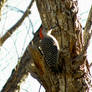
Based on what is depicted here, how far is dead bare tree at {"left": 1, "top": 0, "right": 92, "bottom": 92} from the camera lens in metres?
2.80

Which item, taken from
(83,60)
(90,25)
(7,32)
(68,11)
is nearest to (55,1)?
(68,11)

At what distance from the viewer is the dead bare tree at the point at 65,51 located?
280 centimetres

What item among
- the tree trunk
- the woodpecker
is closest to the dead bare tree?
the tree trunk

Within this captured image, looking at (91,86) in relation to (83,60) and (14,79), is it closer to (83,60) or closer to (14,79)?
(83,60)

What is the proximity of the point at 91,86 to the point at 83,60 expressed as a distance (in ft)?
0.96

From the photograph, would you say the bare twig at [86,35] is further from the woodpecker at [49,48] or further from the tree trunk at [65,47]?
the woodpecker at [49,48]

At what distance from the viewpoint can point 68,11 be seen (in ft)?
9.89

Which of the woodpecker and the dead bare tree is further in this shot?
the woodpecker

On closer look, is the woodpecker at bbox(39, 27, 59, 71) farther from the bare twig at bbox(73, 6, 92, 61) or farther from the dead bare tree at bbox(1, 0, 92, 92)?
the bare twig at bbox(73, 6, 92, 61)

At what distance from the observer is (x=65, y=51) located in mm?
2906

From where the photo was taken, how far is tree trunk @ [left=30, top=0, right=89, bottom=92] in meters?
2.80

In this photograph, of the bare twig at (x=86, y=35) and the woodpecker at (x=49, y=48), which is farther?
the woodpecker at (x=49, y=48)

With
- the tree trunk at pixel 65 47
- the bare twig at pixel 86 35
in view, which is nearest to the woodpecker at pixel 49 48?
the tree trunk at pixel 65 47

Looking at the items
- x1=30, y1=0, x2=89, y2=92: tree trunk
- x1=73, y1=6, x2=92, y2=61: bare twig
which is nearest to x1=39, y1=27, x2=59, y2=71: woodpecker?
x1=30, y1=0, x2=89, y2=92: tree trunk
